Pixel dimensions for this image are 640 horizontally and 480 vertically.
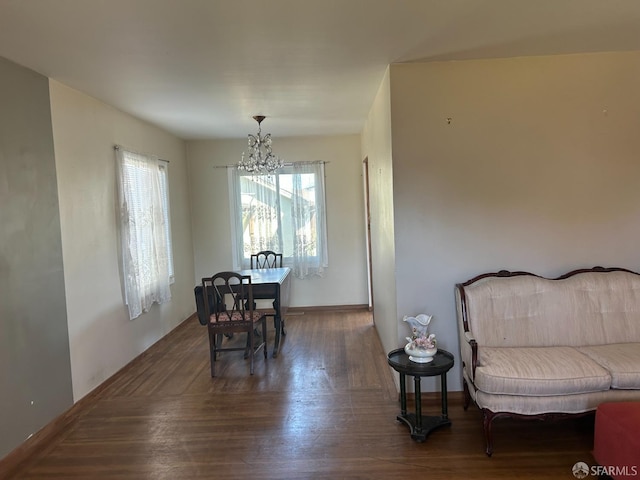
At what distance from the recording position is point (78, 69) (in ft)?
9.07

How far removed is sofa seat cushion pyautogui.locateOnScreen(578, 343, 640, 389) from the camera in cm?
223

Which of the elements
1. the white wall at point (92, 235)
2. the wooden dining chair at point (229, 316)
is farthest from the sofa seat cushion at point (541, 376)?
the white wall at point (92, 235)

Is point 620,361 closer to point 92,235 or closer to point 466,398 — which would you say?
point 466,398

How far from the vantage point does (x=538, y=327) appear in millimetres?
2705

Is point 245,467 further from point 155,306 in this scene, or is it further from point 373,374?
point 155,306

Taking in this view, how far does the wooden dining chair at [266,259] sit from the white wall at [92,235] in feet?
5.20

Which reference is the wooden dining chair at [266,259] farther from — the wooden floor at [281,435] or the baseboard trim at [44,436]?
the baseboard trim at [44,436]

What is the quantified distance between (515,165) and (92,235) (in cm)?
326

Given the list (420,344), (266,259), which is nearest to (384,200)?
(420,344)

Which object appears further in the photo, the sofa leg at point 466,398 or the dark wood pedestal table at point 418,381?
the sofa leg at point 466,398

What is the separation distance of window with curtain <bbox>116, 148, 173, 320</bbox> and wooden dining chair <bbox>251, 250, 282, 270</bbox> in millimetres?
1120

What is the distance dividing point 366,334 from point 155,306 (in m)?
2.35

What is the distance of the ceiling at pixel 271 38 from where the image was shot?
80.0 inches

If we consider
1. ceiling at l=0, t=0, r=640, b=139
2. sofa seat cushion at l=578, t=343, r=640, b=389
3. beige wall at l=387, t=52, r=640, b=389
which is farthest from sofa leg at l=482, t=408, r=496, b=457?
ceiling at l=0, t=0, r=640, b=139
